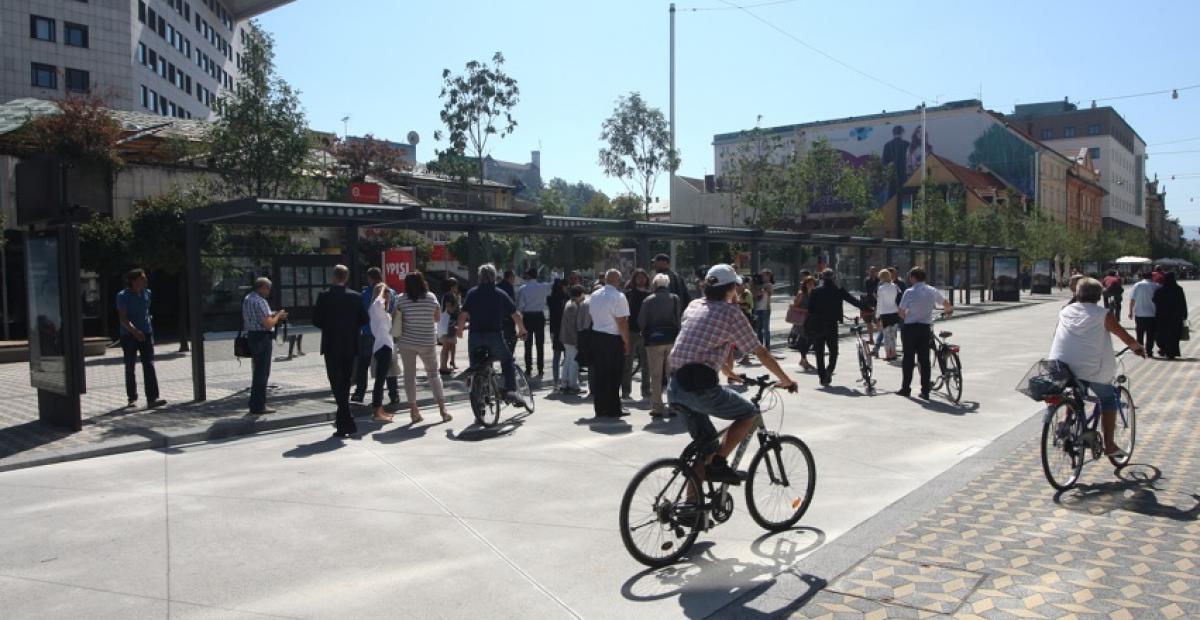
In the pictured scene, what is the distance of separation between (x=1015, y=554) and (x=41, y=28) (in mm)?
54871

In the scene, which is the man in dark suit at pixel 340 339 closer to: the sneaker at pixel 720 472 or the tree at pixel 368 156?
the sneaker at pixel 720 472

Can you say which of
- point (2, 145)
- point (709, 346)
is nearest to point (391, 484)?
point (709, 346)

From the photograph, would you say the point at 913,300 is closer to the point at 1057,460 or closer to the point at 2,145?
the point at 1057,460

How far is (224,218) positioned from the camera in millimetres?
11383

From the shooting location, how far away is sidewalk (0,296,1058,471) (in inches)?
343

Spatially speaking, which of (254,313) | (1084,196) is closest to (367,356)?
(254,313)

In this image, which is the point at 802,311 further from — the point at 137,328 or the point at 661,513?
the point at 661,513

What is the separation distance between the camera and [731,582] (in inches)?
191

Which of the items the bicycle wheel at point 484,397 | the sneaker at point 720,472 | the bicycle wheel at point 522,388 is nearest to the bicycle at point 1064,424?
the sneaker at point 720,472

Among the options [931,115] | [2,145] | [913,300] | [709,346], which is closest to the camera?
[709,346]

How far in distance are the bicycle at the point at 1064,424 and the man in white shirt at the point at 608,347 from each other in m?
4.53

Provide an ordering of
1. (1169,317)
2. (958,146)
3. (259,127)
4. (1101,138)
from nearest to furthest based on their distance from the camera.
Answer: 1. (1169,317)
2. (259,127)
3. (958,146)
4. (1101,138)

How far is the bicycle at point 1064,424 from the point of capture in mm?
6465

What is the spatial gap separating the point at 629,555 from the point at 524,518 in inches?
40.4
